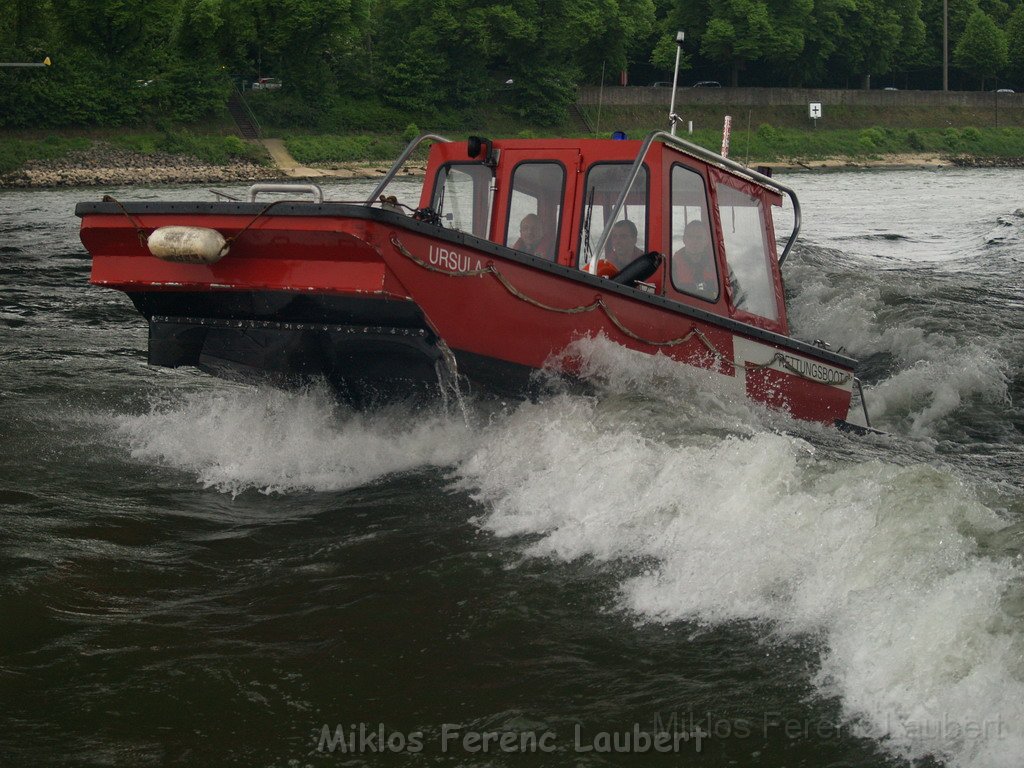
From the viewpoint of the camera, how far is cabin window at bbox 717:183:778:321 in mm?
9430

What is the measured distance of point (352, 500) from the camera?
7.86 m

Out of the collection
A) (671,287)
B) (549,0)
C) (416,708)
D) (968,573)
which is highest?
(549,0)

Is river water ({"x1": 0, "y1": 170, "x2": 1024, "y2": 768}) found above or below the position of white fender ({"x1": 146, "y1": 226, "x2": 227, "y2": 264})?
below

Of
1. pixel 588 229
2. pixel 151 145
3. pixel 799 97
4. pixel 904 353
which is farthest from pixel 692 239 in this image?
pixel 799 97

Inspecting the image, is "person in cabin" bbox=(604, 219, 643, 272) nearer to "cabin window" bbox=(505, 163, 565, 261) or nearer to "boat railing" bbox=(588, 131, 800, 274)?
"boat railing" bbox=(588, 131, 800, 274)

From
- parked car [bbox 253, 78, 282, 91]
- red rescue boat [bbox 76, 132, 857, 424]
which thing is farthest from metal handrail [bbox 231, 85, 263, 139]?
red rescue boat [bbox 76, 132, 857, 424]

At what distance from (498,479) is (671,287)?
1969 millimetres

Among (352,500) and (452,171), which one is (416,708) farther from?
(452,171)

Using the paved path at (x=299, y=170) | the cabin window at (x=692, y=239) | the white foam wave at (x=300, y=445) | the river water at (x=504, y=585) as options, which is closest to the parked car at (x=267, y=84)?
the paved path at (x=299, y=170)

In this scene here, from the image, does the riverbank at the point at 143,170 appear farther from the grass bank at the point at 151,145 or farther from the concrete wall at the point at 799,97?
the concrete wall at the point at 799,97

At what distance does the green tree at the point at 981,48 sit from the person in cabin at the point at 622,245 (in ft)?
287

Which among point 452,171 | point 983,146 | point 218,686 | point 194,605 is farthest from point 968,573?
point 983,146

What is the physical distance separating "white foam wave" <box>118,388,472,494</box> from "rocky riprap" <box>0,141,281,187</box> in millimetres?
42911

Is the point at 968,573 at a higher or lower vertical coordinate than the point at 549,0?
lower
